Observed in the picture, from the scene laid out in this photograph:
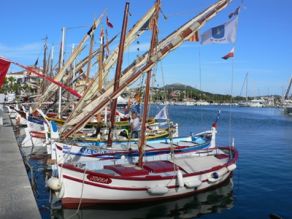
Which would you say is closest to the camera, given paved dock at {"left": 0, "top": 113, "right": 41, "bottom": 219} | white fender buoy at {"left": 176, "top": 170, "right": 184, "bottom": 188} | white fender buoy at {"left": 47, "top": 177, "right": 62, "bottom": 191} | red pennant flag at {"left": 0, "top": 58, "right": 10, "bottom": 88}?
paved dock at {"left": 0, "top": 113, "right": 41, "bottom": 219}

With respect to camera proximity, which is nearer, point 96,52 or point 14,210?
point 14,210

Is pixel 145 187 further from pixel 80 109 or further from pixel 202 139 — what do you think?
pixel 202 139

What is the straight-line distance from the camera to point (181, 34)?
16.4 meters

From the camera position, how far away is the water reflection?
569 inches

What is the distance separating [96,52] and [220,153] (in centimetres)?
1473

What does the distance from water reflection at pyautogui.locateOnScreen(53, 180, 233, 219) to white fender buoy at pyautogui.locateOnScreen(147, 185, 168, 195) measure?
0.72 metres

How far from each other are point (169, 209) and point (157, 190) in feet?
3.65

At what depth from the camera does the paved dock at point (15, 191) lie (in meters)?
10.5

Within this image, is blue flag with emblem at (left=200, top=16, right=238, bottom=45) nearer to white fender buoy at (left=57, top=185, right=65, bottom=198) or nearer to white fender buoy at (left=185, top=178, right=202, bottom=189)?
white fender buoy at (left=185, top=178, right=202, bottom=189)

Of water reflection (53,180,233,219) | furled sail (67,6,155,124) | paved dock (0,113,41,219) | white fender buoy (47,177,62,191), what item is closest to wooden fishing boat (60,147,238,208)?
white fender buoy (47,177,62,191)

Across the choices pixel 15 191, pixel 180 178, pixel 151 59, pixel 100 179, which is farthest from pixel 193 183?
pixel 15 191

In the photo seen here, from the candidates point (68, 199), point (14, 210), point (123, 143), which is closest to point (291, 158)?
point (123, 143)

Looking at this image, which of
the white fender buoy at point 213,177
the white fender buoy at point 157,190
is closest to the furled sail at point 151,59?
the white fender buoy at point 157,190

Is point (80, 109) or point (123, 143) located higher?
point (80, 109)
